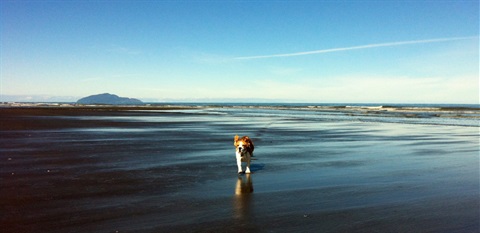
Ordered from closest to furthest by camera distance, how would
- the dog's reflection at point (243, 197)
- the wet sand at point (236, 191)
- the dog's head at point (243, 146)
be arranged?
the wet sand at point (236, 191) → the dog's reflection at point (243, 197) → the dog's head at point (243, 146)

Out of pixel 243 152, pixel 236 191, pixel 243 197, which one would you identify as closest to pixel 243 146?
pixel 243 152

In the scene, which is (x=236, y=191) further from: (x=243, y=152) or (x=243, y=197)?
(x=243, y=152)

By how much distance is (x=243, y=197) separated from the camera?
7.22m

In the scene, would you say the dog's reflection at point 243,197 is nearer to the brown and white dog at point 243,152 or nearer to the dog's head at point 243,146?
the brown and white dog at point 243,152

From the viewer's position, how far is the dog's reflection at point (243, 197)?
20.0ft

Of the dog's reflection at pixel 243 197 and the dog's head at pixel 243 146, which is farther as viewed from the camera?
the dog's head at pixel 243 146

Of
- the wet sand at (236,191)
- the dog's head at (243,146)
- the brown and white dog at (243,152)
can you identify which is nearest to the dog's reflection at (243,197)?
the wet sand at (236,191)

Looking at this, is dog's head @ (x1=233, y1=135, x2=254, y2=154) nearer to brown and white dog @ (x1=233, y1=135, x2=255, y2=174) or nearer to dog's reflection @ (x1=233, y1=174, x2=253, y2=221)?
brown and white dog @ (x1=233, y1=135, x2=255, y2=174)

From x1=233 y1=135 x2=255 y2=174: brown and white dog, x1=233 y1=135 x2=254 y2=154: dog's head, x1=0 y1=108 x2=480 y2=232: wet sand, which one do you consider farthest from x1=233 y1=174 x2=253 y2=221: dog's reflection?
x1=233 y1=135 x2=254 y2=154: dog's head

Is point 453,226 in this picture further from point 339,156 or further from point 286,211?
point 339,156

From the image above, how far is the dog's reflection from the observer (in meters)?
6.09

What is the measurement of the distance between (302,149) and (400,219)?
8.79 m

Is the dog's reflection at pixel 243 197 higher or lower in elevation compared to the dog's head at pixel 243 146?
lower

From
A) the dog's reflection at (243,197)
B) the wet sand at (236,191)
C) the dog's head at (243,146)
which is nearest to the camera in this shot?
the wet sand at (236,191)
